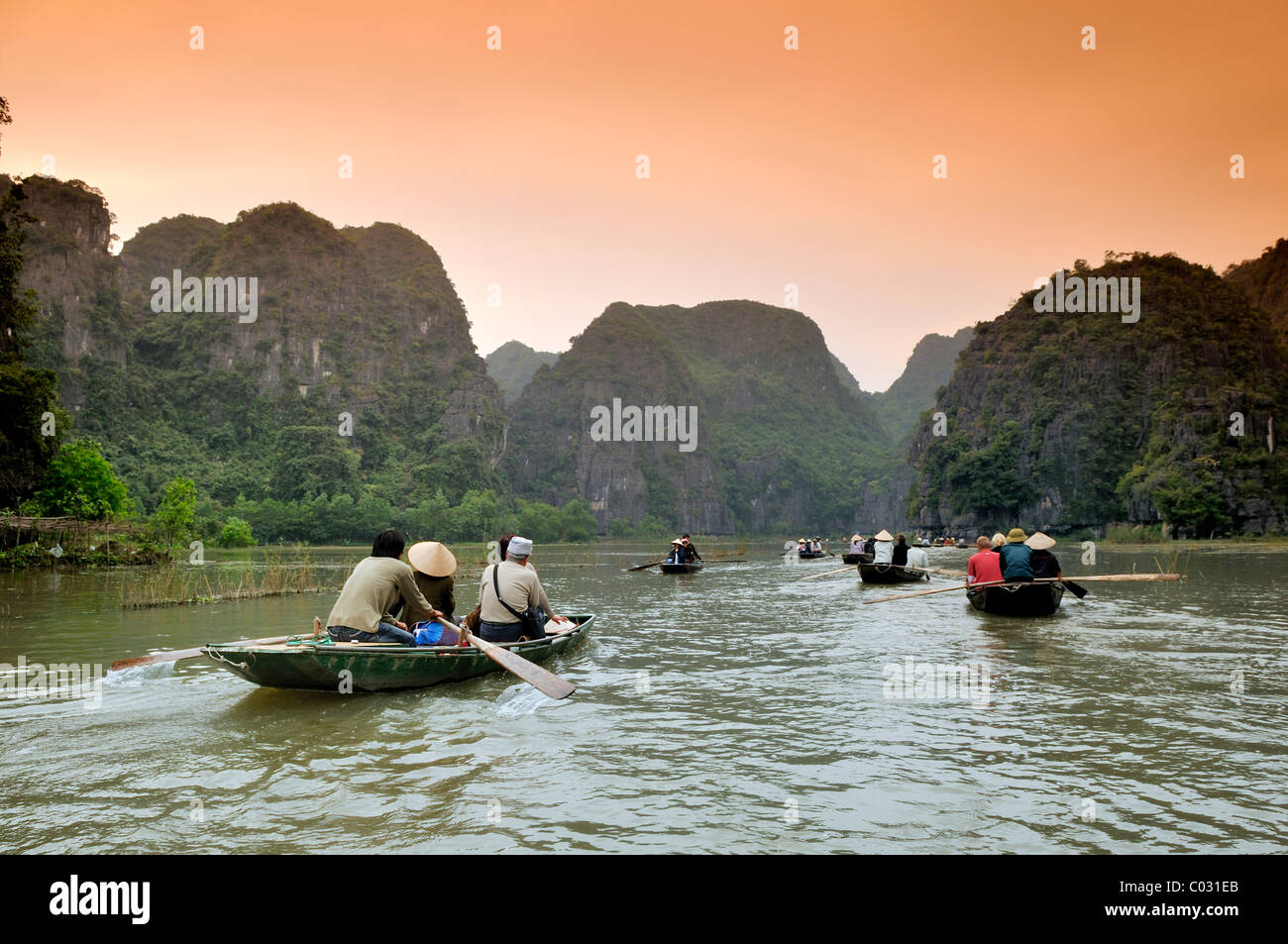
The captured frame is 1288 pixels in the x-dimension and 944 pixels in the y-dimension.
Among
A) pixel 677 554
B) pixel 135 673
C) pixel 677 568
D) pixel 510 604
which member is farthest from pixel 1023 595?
pixel 677 554

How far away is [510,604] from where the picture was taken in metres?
9.92

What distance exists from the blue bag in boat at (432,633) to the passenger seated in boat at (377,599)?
23cm

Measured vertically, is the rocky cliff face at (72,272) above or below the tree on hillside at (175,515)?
above

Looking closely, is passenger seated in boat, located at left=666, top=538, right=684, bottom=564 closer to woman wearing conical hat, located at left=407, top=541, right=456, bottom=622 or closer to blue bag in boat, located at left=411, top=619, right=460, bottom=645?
woman wearing conical hat, located at left=407, top=541, right=456, bottom=622

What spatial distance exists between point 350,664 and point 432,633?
101cm

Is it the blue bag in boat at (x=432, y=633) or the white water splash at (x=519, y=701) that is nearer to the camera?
the white water splash at (x=519, y=701)

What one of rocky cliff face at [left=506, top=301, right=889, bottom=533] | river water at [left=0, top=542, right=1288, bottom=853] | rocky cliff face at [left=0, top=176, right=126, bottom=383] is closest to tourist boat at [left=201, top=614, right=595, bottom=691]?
river water at [left=0, top=542, right=1288, bottom=853]

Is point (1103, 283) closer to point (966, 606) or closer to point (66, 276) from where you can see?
point (966, 606)

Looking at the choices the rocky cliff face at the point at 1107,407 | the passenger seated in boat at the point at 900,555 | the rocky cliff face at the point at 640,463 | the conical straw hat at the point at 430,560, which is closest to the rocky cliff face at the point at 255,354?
the rocky cliff face at the point at 640,463

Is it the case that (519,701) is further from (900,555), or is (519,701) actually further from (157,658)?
(900,555)

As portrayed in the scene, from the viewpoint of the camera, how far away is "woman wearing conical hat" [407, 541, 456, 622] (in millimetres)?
9562

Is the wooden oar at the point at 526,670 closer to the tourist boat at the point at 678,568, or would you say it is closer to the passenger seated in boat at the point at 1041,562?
the passenger seated in boat at the point at 1041,562

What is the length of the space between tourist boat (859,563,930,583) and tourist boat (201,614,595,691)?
15979mm

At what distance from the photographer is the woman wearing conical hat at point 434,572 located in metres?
9.56
